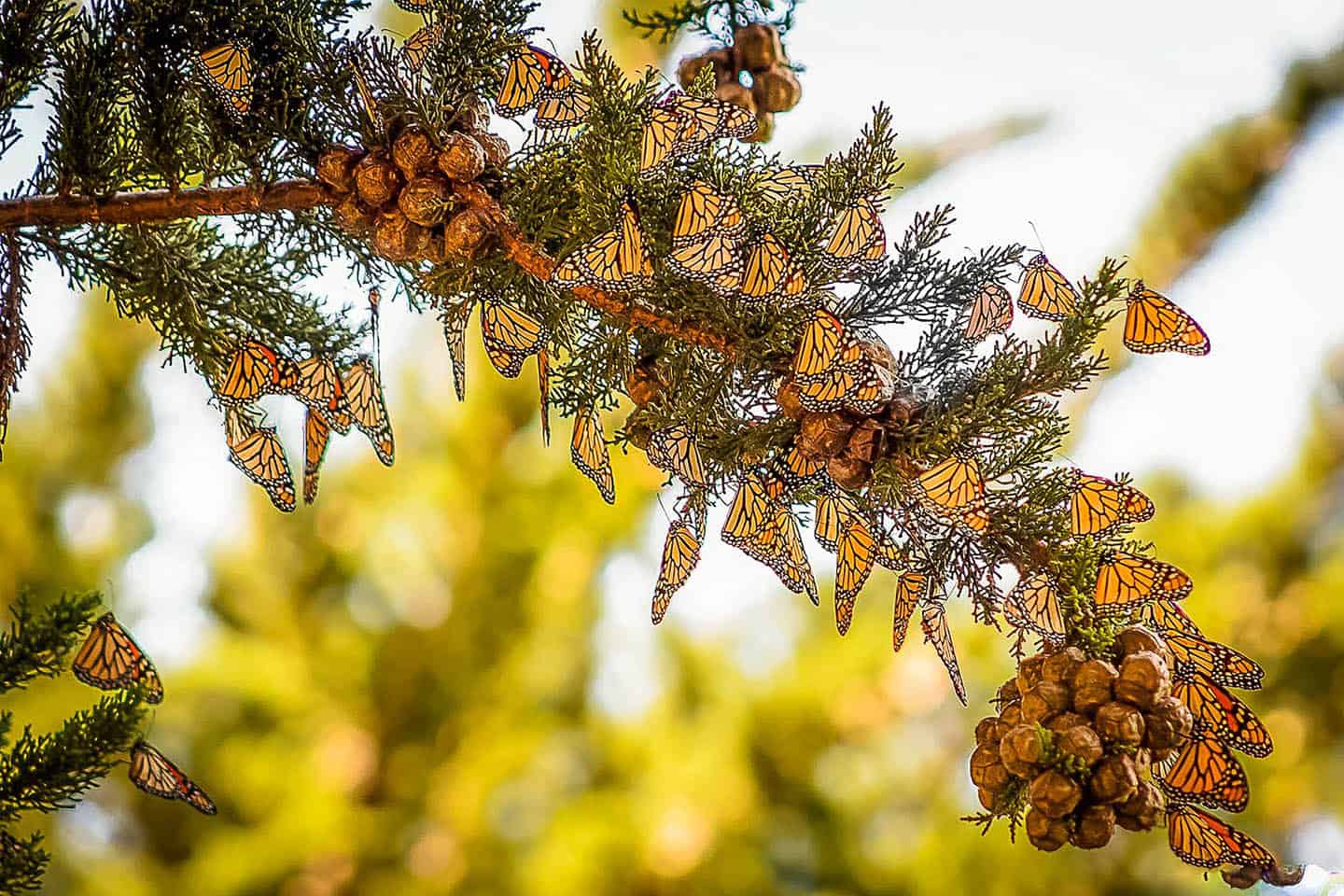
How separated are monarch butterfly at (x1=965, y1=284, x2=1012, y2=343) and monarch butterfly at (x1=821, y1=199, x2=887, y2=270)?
41mm

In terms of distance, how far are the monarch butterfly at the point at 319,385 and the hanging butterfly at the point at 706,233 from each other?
0.17 meters

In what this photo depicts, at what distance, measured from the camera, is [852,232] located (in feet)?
1.12

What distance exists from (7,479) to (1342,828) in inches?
69.6

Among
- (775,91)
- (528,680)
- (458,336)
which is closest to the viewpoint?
(458,336)

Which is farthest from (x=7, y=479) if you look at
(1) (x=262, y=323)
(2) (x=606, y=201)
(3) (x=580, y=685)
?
(2) (x=606, y=201)

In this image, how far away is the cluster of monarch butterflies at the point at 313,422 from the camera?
42cm

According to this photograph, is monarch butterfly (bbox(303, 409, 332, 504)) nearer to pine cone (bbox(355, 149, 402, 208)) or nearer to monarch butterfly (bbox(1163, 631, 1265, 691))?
pine cone (bbox(355, 149, 402, 208))

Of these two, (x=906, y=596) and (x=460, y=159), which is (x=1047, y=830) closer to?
(x=906, y=596)

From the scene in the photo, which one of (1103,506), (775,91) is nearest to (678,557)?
(1103,506)

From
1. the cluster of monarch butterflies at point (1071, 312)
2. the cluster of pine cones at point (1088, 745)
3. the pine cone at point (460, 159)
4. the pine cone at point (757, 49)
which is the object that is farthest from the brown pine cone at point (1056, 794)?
the pine cone at point (757, 49)

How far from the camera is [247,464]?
1.43 ft

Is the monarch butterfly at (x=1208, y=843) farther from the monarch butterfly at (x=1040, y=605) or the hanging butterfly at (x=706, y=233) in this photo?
the hanging butterfly at (x=706, y=233)

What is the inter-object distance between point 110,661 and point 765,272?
26cm

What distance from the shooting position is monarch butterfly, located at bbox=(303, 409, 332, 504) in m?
0.43
